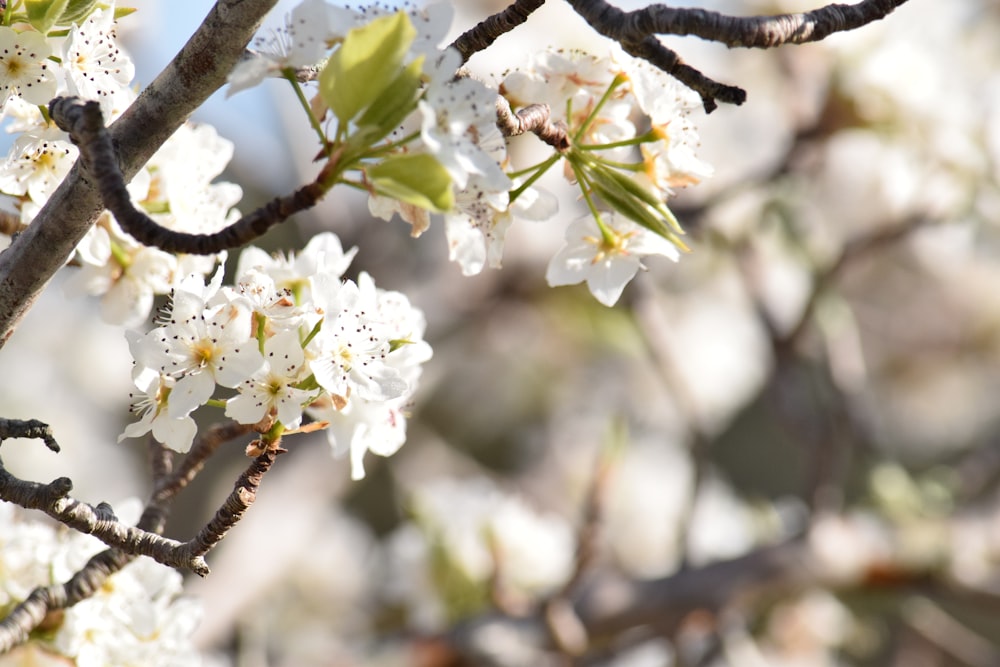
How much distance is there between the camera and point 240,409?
493 millimetres

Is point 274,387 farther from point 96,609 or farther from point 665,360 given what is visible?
point 665,360

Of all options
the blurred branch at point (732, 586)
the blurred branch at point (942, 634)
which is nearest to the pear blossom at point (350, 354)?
the blurred branch at point (732, 586)

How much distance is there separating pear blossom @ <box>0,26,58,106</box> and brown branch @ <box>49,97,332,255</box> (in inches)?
4.9

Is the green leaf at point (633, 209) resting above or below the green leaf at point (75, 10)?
below

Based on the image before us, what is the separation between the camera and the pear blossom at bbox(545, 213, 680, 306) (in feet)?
1.79

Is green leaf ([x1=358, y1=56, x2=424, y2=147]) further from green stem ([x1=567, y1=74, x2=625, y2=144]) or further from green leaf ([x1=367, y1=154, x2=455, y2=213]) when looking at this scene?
green stem ([x1=567, y1=74, x2=625, y2=144])

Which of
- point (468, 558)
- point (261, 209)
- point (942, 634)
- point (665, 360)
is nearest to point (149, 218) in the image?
point (261, 209)

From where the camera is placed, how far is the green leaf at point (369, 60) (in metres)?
0.39

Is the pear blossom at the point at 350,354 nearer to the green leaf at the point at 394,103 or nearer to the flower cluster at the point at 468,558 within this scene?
the green leaf at the point at 394,103

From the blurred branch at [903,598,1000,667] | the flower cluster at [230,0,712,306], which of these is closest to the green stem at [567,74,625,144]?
the flower cluster at [230,0,712,306]

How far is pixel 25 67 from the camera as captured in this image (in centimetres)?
52

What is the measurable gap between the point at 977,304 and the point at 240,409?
247cm

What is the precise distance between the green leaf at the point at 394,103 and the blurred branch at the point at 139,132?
0.09 metres

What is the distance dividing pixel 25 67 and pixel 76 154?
56 millimetres
